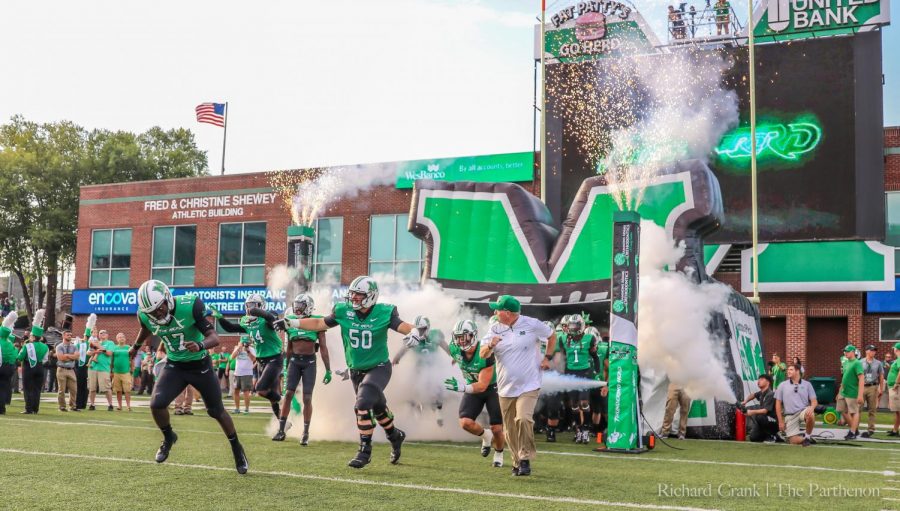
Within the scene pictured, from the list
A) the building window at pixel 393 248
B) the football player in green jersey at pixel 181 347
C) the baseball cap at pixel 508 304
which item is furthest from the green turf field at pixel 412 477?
the building window at pixel 393 248

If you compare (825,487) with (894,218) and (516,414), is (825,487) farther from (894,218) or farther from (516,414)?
(894,218)

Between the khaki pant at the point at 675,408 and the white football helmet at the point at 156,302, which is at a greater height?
the white football helmet at the point at 156,302

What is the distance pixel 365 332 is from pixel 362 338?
0.07m

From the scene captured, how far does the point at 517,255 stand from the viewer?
16.3 meters

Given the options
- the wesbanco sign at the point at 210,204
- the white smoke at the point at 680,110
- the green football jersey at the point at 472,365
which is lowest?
the green football jersey at the point at 472,365

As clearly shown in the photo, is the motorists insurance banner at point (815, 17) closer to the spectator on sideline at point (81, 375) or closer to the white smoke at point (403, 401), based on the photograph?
the white smoke at point (403, 401)

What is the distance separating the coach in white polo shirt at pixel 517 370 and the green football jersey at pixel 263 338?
15.0 ft

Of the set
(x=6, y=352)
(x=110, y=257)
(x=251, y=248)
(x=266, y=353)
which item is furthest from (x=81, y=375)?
(x=110, y=257)

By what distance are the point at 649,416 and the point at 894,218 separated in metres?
16.8

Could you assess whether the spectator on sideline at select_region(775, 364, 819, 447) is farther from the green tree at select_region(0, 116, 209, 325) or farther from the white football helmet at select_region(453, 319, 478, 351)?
the green tree at select_region(0, 116, 209, 325)

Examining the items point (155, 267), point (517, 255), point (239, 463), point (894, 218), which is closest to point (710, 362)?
point (517, 255)

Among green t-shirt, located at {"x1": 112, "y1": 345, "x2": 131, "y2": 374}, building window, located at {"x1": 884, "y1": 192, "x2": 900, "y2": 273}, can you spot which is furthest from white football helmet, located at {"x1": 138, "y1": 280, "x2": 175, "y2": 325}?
building window, located at {"x1": 884, "y1": 192, "x2": 900, "y2": 273}

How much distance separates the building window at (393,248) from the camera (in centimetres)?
3138

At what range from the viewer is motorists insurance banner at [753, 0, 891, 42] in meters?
25.7
